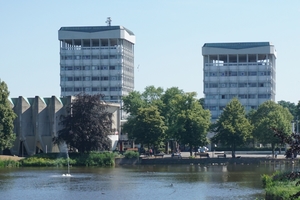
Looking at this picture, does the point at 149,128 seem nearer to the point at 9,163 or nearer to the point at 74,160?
the point at 74,160

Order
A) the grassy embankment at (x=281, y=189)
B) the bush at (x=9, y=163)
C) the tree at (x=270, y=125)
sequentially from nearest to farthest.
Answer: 1. the grassy embankment at (x=281, y=189)
2. the bush at (x=9, y=163)
3. the tree at (x=270, y=125)

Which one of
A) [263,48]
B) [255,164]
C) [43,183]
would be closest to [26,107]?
[255,164]

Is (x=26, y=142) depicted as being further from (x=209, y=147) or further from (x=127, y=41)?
(x=127, y=41)

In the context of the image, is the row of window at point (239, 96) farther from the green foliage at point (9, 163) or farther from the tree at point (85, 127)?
the green foliage at point (9, 163)

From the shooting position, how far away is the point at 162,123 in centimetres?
11044

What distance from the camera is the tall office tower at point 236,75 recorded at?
17175cm

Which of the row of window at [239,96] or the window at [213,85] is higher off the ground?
the window at [213,85]

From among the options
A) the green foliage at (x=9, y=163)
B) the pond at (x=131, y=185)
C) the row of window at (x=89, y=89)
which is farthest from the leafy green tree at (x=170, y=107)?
the row of window at (x=89, y=89)

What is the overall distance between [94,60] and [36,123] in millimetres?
64991

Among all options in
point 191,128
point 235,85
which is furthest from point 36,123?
point 235,85

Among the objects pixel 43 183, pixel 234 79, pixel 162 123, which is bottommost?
pixel 43 183

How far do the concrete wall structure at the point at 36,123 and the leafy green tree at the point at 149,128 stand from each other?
500 centimetres

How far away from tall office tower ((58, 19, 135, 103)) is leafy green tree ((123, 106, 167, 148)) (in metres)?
66.1

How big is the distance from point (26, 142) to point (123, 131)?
17.4 metres
